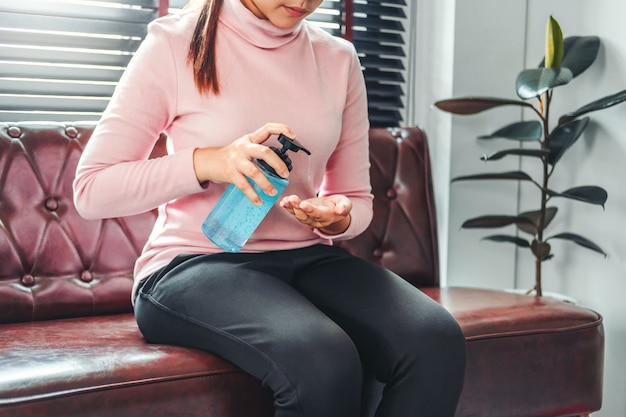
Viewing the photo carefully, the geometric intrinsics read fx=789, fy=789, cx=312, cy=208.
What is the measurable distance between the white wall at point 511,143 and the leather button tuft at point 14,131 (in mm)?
1192

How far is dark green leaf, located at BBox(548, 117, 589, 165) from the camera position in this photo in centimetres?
210

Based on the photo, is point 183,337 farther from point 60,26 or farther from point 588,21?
point 588,21

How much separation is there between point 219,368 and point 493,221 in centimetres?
111

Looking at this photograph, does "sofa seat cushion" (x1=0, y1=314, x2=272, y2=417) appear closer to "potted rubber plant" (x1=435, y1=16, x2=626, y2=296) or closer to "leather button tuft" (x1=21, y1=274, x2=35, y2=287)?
"leather button tuft" (x1=21, y1=274, x2=35, y2=287)

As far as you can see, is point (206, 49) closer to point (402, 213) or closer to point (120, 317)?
point (120, 317)

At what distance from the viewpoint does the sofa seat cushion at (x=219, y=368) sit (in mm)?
1176

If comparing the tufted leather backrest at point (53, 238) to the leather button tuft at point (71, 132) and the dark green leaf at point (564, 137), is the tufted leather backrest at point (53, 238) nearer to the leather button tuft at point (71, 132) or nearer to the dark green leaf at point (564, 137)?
the leather button tuft at point (71, 132)

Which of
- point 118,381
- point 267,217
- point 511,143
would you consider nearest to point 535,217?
point 511,143

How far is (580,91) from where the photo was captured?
2.23m

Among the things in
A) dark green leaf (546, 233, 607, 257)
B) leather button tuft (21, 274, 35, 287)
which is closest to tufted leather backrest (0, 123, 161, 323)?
leather button tuft (21, 274, 35, 287)

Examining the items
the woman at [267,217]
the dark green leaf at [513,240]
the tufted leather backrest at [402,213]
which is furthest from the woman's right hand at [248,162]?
the dark green leaf at [513,240]

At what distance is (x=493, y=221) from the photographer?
215 centimetres

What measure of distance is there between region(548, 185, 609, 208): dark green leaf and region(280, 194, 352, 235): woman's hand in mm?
833

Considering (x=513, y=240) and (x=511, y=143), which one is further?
(x=511, y=143)
